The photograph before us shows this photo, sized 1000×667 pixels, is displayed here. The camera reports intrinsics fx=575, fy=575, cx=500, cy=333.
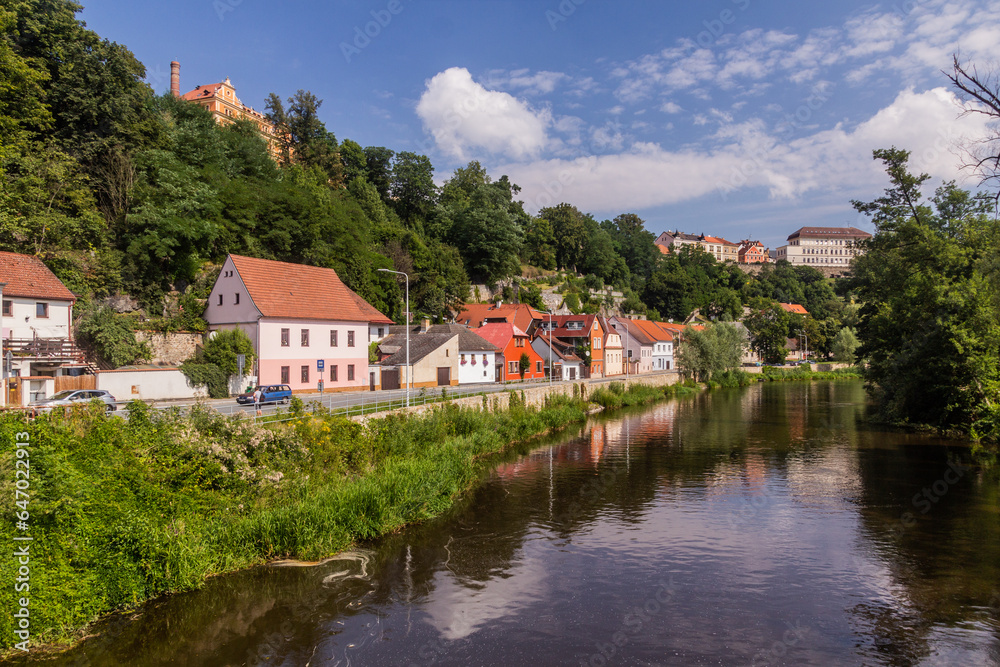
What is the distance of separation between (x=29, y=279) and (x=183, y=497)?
23.8m

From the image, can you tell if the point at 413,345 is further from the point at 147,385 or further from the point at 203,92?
the point at 203,92

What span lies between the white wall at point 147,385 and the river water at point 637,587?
19.6 m

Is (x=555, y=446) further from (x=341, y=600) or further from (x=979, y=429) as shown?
(x=979, y=429)

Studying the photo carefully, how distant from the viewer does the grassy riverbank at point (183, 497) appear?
10.9 m

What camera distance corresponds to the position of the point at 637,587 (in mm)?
13688

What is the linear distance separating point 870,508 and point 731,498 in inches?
177

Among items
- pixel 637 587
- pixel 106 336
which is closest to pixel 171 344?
pixel 106 336

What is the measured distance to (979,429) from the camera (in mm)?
31438

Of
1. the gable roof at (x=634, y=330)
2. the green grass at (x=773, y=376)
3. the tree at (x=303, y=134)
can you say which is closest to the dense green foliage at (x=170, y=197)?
the tree at (x=303, y=134)

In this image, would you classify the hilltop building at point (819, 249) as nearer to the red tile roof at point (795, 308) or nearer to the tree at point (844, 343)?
the red tile roof at point (795, 308)

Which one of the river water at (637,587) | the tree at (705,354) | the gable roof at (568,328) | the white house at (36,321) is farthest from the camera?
the tree at (705,354)

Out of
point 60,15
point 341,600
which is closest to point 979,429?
point 341,600

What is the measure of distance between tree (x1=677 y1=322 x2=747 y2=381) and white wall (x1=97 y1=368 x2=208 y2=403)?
179 ft

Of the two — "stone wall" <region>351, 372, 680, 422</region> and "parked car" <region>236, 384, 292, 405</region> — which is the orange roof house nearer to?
"stone wall" <region>351, 372, 680, 422</region>
